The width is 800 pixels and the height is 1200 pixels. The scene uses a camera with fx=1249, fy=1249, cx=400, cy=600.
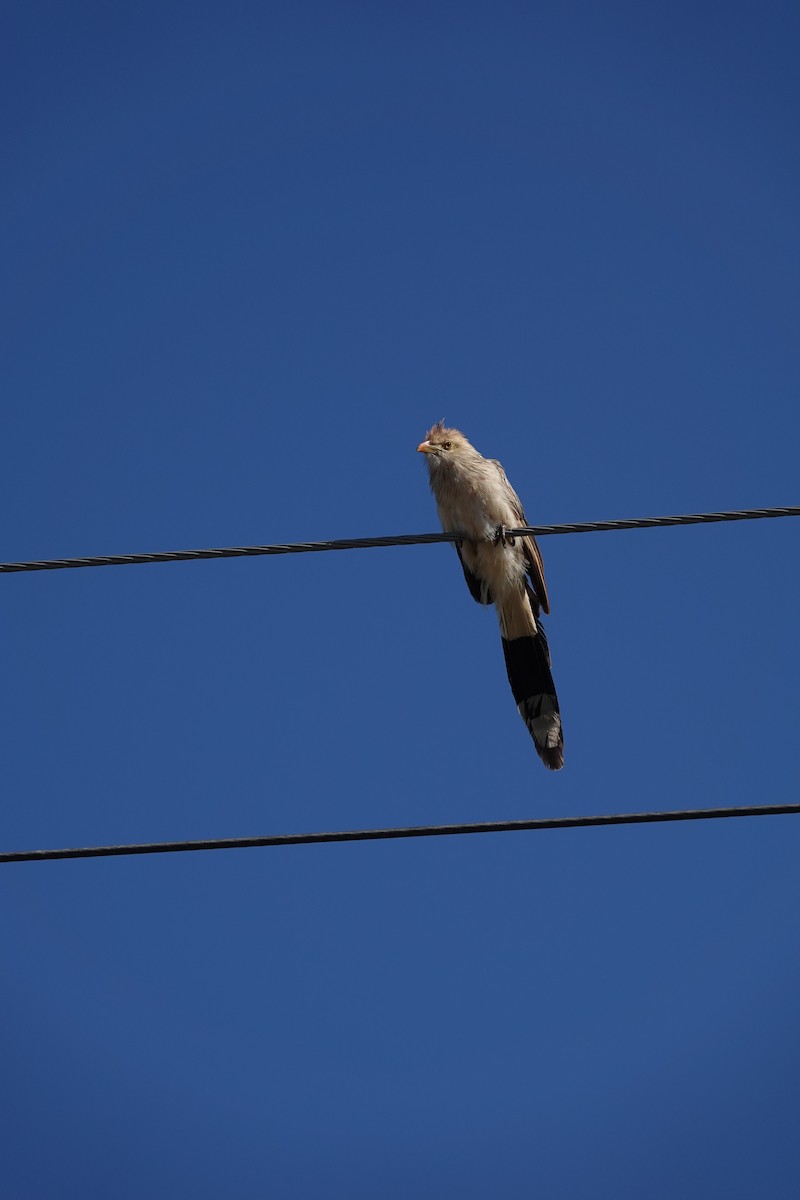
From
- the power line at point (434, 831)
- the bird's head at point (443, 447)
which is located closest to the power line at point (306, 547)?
the power line at point (434, 831)

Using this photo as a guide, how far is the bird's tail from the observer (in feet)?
21.1

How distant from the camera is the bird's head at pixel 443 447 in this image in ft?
24.6

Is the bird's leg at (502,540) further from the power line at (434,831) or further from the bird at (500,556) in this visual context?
the power line at (434,831)

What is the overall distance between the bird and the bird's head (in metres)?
0.01

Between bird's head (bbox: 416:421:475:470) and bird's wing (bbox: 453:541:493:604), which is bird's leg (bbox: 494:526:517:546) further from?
bird's head (bbox: 416:421:475:470)

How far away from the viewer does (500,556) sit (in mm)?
7234

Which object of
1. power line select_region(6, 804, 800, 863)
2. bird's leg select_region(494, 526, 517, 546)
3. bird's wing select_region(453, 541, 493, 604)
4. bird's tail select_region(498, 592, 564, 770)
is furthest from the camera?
bird's wing select_region(453, 541, 493, 604)

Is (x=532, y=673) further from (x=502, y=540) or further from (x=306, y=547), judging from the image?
(x=306, y=547)

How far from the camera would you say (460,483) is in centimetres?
727

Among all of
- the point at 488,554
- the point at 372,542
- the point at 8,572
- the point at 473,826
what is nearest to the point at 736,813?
the point at 473,826

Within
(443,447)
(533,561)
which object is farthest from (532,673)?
(443,447)

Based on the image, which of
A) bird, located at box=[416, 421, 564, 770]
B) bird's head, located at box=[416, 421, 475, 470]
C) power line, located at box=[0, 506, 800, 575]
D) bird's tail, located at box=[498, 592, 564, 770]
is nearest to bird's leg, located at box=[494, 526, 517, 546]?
bird, located at box=[416, 421, 564, 770]

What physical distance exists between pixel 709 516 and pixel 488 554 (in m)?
2.63

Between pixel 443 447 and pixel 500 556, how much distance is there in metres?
0.86
